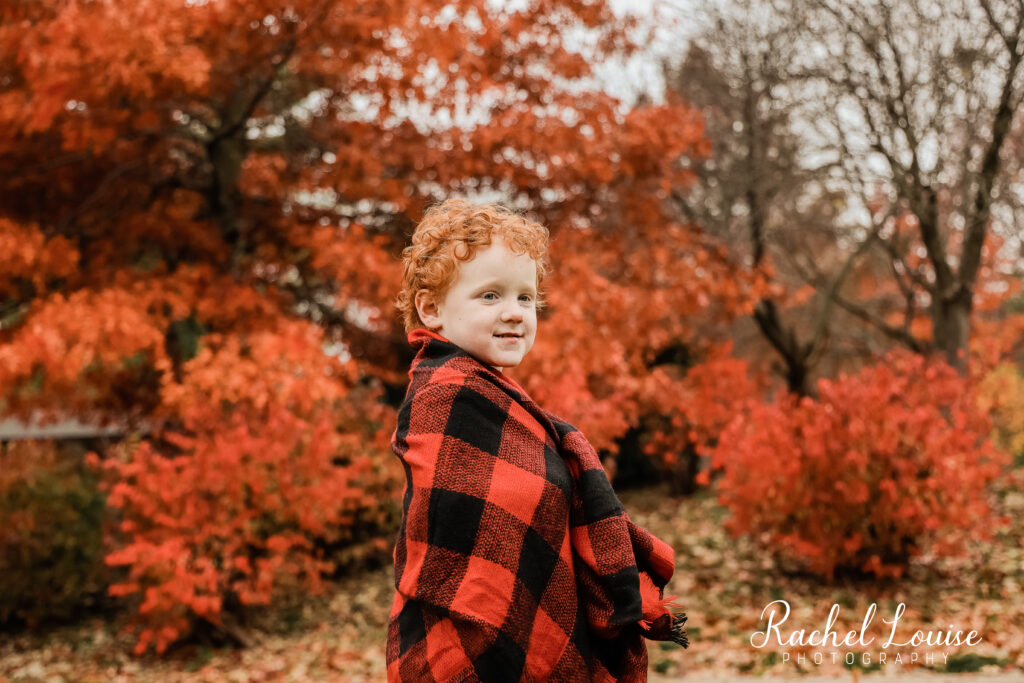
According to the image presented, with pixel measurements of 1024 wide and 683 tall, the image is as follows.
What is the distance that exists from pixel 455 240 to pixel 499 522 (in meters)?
0.60

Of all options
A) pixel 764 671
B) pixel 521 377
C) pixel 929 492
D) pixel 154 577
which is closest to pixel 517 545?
pixel 764 671

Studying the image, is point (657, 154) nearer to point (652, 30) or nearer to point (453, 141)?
point (453, 141)

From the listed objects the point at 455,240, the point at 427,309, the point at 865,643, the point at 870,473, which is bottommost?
the point at 865,643

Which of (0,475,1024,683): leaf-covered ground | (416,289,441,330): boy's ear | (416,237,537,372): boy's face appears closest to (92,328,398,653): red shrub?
(0,475,1024,683): leaf-covered ground

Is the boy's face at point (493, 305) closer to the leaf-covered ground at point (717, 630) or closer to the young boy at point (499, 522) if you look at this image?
the young boy at point (499, 522)

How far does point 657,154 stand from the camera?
6559mm

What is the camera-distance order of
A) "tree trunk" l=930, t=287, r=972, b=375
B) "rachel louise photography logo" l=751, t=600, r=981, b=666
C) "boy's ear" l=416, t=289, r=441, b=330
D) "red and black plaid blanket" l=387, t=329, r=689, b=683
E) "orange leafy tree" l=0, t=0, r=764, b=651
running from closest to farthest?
"red and black plaid blanket" l=387, t=329, r=689, b=683 → "boy's ear" l=416, t=289, r=441, b=330 → "rachel louise photography logo" l=751, t=600, r=981, b=666 → "orange leafy tree" l=0, t=0, r=764, b=651 → "tree trunk" l=930, t=287, r=972, b=375

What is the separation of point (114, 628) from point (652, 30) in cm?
766

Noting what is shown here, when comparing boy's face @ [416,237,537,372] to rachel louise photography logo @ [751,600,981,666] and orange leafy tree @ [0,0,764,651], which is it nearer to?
rachel louise photography logo @ [751,600,981,666]

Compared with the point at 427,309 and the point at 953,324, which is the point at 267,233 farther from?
the point at 953,324

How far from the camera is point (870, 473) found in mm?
5477

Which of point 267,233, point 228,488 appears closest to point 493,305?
point 228,488

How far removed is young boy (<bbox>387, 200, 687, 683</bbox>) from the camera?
1511 millimetres

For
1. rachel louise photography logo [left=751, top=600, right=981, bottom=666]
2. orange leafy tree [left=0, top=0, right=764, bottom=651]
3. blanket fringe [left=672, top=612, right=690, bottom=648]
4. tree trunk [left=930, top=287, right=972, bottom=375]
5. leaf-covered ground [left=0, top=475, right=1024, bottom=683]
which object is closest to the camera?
blanket fringe [left=672, top=612, right=690, bottom=648]
